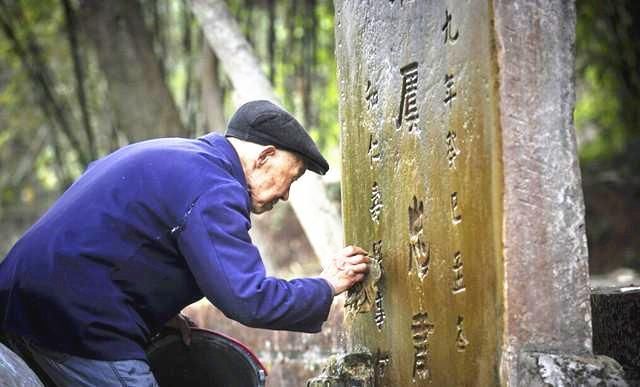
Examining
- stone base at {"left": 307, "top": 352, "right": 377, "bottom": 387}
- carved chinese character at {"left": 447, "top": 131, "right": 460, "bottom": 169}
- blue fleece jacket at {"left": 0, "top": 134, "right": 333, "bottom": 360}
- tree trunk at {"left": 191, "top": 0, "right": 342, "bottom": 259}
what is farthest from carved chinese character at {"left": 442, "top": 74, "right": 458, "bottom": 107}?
tree trunk at {"left": 191, "top": 0, "right": 342, "bottom": 259}

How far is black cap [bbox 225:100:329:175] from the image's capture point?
12.5 feet

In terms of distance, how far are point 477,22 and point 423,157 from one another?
664mm

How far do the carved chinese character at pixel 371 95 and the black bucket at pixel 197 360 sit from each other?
1191mm

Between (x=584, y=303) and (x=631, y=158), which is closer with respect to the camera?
(x=584, y=303)

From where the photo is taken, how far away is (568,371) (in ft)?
10.2

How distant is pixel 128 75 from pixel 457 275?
529 cm

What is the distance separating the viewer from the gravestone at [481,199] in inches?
125

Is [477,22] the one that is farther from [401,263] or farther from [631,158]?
[631,158]

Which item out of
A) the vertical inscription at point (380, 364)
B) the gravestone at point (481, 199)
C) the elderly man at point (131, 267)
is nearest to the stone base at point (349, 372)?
the vertical inscription at point (380, 364)

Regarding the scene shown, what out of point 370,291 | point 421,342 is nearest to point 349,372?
point 370,291

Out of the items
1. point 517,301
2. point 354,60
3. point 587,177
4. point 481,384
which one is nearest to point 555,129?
point 517,301

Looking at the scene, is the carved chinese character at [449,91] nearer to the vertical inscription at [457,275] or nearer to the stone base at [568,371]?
the vertical inscription at [457,275]

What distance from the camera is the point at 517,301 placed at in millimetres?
3174

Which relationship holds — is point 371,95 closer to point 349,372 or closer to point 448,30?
point 448,30
